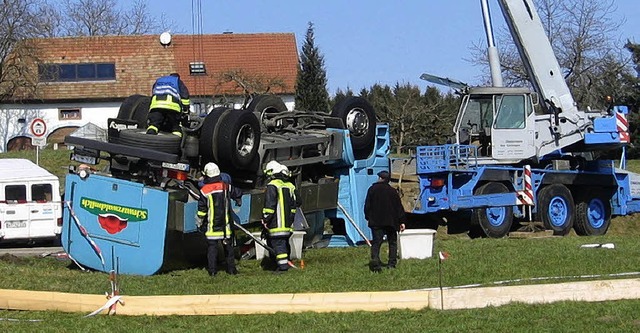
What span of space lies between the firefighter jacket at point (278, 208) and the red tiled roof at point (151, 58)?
33.3 m

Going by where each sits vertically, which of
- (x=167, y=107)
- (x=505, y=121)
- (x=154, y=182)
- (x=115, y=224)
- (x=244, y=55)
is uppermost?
(x=244, y=55)

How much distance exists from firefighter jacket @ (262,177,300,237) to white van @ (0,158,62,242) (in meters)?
9.72

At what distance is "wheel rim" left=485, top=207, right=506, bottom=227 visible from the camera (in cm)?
1961

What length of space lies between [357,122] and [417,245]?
3.71m

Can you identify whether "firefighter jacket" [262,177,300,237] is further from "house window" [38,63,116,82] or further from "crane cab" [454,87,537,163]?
"house window" [38,63,116,82]

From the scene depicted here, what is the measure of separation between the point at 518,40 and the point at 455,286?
11.0 m

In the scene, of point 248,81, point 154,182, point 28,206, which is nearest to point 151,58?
point 248,81

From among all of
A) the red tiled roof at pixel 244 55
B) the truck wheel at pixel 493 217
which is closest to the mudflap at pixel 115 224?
the truck wheel at pixel 493 217

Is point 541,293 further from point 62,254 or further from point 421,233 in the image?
point 62,254

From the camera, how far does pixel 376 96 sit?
156ft

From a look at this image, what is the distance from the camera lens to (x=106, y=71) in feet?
161

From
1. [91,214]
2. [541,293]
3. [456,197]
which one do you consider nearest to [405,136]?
[456,197]

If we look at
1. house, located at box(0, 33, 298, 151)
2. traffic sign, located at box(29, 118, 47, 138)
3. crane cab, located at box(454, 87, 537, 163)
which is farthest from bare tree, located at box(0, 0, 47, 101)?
crane cab, located at box(454, 87, 537, 163)

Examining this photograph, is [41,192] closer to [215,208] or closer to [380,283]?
[215,208]
